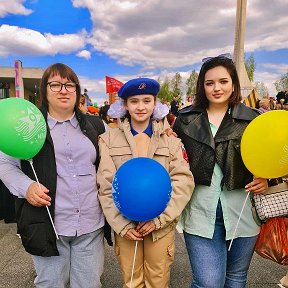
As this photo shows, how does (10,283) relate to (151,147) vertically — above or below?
below

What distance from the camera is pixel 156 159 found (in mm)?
2020

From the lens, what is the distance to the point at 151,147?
6.59 feet

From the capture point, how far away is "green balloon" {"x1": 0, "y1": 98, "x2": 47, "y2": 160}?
1.76m

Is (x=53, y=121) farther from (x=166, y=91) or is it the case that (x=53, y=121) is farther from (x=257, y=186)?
(x=166, y=91)

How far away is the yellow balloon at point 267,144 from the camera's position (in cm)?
180

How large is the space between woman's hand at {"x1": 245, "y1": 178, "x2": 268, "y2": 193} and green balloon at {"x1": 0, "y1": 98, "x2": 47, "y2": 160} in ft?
4.35

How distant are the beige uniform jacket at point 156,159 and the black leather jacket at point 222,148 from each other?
0.26 feet

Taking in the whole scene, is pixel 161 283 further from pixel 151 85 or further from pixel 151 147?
pixel 151 85

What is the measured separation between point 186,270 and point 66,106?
2.18 metres

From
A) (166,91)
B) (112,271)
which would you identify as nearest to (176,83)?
(166,91)

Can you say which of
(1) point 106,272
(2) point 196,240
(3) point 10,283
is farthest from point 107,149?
(3) point 10,283

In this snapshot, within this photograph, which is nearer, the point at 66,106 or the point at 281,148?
the point at 281,148

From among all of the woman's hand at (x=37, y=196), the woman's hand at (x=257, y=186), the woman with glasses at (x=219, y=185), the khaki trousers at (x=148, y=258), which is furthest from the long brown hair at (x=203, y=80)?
the woman's hand at (x=37, y=196)

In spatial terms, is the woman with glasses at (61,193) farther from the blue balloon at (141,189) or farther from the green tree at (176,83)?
the green tree at (176,83)
